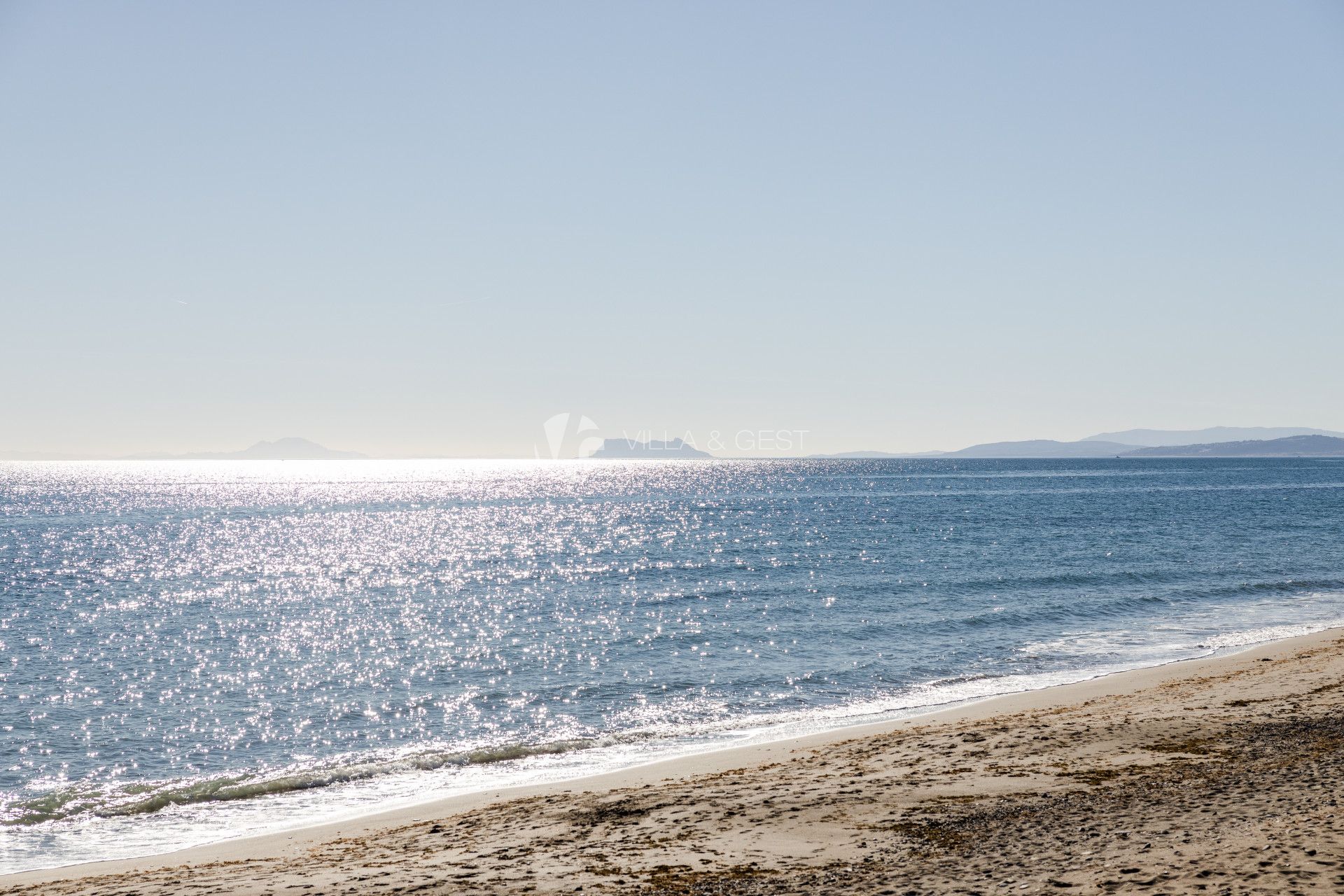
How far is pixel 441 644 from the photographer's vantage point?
101ft

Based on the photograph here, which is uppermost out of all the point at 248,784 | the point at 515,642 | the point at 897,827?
the point at 897,827

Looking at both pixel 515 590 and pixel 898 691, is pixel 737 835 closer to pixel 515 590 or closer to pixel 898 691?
pixel 898 691

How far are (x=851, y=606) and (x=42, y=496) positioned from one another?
170 m

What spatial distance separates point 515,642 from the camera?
30812mm

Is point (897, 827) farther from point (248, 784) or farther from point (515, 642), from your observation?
point (515, 642)

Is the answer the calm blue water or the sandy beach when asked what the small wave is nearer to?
the calm blue water

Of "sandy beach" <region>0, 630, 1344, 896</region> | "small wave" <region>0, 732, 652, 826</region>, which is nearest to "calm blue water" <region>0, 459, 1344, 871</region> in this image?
"small wave" <region>0, 732, 652, 826</region>

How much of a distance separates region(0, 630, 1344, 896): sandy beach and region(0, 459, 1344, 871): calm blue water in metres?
3.03

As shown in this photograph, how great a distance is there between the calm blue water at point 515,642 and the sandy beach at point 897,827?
3.03 metres

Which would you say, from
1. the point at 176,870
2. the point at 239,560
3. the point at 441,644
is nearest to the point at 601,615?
the point at 441,644

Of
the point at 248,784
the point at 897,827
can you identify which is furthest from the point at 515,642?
the point at 897,827

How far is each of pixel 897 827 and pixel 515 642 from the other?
21351 millimetres

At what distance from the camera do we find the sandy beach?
9266mm

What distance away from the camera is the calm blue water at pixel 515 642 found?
1777 centimetres
